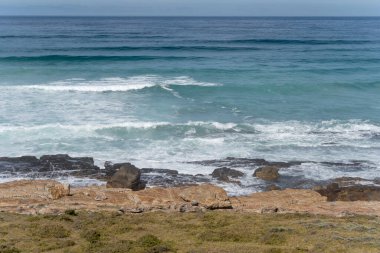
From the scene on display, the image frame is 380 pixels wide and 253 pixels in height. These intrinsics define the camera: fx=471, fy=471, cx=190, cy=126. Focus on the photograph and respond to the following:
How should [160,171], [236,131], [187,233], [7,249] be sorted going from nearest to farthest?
[7,249] < [187,233] < [160,171] < [236,131]

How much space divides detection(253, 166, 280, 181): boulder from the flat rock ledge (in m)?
3.19

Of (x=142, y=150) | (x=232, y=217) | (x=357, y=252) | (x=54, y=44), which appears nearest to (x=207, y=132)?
(x=142, y=150)

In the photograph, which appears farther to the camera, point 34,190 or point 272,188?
point 272,188

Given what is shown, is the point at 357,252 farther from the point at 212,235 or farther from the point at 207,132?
the point at 207,132

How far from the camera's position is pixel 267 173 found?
23031 millimetres

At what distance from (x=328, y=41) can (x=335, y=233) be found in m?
74.1

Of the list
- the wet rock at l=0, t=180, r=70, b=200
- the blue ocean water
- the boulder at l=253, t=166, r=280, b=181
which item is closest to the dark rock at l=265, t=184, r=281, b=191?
the boulder at l=253, t=166, r=280, b=181

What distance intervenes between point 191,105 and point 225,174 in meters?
14.9

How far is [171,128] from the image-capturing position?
30.4 m

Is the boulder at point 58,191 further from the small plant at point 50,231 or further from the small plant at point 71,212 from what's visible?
the small plant at point 50,231

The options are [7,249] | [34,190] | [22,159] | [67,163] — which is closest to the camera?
[7,249]

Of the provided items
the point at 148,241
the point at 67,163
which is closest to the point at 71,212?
the point at 148,241

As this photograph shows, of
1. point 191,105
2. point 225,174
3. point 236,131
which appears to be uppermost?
point 191,105

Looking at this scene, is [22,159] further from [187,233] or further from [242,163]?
[187,233]
